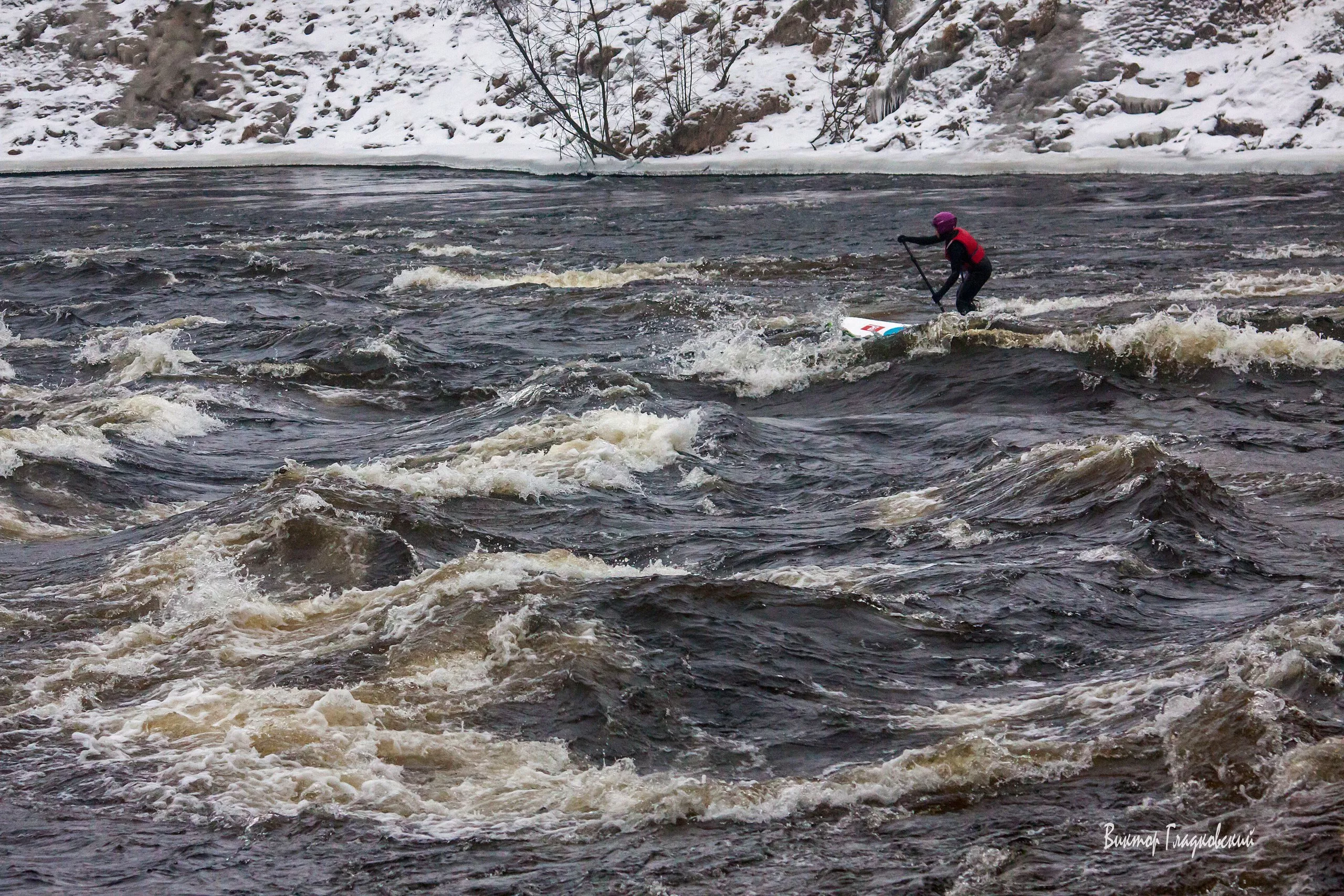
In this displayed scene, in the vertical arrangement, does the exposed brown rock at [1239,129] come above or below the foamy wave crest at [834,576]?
above

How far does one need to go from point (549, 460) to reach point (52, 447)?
389 cm

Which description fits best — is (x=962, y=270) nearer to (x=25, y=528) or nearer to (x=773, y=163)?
(x=25, y=528)

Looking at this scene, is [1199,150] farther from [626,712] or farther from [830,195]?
[626,712]

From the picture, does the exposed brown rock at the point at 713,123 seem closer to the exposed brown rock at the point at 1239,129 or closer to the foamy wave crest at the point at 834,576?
the exposed brown rock at the point at 1239,129

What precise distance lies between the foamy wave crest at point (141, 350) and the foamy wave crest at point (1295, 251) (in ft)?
43.8

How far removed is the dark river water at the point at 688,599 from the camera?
4.86 meters

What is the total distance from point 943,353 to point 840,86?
84.2 feet

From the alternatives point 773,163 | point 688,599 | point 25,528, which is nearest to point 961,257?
point 688,599

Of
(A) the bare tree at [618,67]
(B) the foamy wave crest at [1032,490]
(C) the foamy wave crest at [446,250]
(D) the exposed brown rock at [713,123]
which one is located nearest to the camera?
A: (B) the foamy wave crest at [1032,490]

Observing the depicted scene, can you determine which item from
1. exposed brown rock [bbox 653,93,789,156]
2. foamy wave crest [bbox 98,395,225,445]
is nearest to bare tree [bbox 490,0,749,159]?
exposed brown rock [bbox 653,93,789,156]

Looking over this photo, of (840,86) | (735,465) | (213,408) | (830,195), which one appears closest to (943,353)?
(735,465)

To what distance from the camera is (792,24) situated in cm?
4081

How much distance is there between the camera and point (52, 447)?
10.5 meters

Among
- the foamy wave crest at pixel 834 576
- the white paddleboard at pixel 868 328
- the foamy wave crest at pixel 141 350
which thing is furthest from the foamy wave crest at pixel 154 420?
the white paddleboard at pixel 868 328
